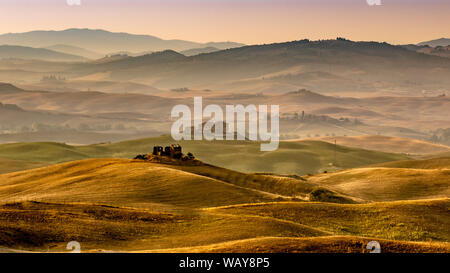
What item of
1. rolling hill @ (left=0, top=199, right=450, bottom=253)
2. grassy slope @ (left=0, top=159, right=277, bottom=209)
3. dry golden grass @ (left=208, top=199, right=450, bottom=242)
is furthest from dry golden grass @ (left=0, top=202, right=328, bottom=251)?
grassy slope @ (left=0, top=159, right=277, bottom=209)

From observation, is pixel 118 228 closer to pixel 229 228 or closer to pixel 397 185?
pixel 229 228

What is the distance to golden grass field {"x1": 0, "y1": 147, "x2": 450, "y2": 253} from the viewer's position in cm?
3066

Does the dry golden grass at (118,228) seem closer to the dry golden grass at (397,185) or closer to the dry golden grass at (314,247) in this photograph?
the dry golden grass at (314,247)

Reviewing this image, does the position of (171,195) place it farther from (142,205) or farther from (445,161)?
(445,161)

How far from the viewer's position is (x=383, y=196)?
7900 cm

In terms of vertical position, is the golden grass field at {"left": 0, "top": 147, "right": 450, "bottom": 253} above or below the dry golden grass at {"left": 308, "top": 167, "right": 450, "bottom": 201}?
above

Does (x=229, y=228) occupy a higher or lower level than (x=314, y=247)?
lower

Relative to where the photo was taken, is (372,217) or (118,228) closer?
(118,228)

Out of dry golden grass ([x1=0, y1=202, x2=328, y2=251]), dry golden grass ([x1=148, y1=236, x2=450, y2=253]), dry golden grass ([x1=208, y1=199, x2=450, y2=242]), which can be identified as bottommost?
dry golden grass ([x1=208, y1=199, x2=450, y2=242])

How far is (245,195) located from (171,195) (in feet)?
24.0

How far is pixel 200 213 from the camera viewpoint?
43750mm

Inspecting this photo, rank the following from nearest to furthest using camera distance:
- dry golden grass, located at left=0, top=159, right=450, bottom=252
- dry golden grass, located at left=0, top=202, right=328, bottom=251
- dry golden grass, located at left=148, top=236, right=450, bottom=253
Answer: dry golden grass, located at left=148, top=236, right=450, bottom=253 < dry golden grass, located at left=0, top=159, right=450, bottom=252 < dry golden grass, located at left=0, top=202, right=328, bottom=251

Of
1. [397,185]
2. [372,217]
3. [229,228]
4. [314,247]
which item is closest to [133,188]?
[372,217]

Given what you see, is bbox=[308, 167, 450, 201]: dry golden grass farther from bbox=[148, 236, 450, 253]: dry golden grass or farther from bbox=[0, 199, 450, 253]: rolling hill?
bbox=[148, 236, 450, 253]: dry golden grass
